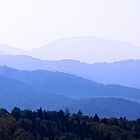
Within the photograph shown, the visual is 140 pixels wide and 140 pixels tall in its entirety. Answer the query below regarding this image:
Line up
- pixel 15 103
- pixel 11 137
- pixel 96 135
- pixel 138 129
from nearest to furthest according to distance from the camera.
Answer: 1. pixel 11 137
2. pixel 96 135
3. pixel 138 129
4. pixel 15 103

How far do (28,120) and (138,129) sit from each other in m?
9.04

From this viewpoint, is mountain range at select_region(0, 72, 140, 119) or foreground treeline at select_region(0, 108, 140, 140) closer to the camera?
foreground treeline at select_region(0, 108, 140, 140)

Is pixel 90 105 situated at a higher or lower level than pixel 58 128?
higher

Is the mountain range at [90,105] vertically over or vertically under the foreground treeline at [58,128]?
over

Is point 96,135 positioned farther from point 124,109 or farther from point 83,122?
point 124,109

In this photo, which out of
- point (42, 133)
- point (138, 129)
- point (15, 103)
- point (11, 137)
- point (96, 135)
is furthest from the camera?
point (15, 103)

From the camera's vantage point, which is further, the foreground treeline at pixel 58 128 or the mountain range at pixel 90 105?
the mountain range at pixel 90 105

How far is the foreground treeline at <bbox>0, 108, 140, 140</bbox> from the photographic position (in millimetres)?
32344

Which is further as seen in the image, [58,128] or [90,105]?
[90,105]

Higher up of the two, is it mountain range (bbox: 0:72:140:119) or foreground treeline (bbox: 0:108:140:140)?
mountain range (bbox: 0:72:140:119)

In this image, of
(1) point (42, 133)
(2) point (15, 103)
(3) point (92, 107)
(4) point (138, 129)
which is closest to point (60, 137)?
(1) point (42, 133)

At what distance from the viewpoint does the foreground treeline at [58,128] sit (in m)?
32.3

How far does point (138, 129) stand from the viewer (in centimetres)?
3872

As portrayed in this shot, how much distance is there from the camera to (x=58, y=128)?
Answer: 3578 centimetres
